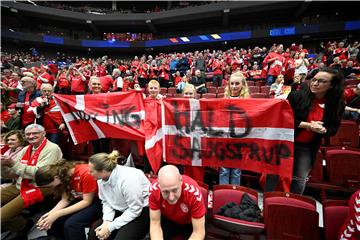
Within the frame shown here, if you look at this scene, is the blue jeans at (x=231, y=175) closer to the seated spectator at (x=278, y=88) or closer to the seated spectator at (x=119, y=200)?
the seated spectator at (x=119, y=200)

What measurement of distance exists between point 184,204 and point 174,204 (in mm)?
88

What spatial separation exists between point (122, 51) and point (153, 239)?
2682 centimetres

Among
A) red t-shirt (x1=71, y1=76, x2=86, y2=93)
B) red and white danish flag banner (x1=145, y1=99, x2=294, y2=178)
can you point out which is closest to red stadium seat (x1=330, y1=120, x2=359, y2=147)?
red and white danish flag banner (x1=145, y1=99, x2=294, y2=178)

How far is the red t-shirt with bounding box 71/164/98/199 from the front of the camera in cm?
254

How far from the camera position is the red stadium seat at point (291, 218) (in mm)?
1989

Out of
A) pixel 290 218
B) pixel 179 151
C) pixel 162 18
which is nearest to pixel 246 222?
pixel 290 218

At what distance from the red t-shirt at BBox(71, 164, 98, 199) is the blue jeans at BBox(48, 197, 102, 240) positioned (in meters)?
0.18

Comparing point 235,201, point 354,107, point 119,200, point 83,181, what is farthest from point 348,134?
point 83,181

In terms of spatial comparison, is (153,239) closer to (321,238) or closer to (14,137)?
(321,238)

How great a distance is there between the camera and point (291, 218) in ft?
6.68

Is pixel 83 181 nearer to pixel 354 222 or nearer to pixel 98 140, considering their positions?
pixel 98 140

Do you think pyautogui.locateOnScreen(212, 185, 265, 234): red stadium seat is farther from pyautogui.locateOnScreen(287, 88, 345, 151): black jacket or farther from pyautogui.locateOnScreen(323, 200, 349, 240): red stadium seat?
pyautogui.locateOnScreen(287, 88, 345, 151): black jacket

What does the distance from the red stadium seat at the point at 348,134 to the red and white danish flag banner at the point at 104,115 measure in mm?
3218

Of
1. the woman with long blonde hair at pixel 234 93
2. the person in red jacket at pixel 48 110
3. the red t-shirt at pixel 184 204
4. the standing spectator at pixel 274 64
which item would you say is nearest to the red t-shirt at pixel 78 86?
the person in red jacket at pixel 48 110
